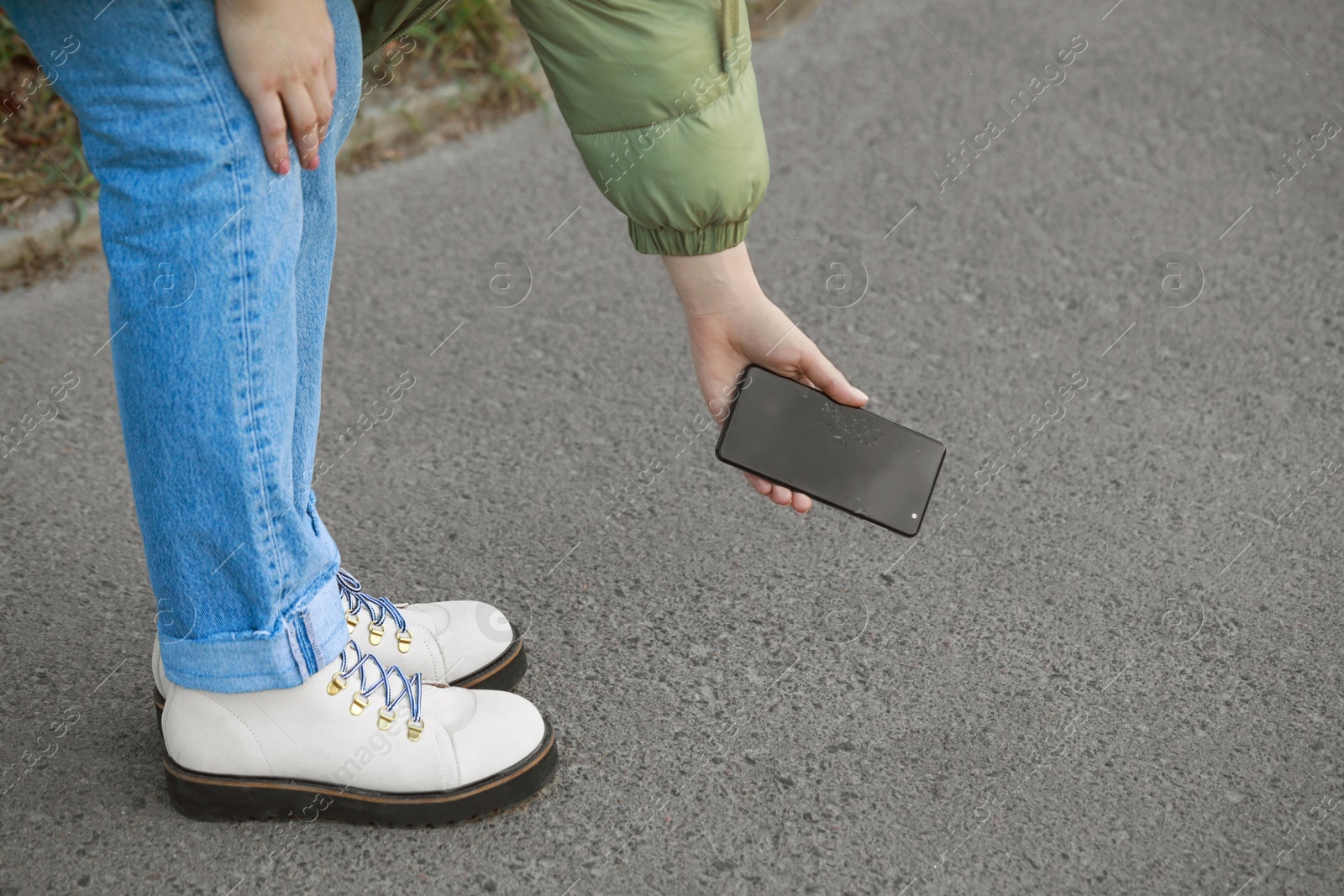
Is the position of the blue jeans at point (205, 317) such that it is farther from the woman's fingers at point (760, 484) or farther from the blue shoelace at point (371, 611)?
the woman's fingers at point (760, 484)

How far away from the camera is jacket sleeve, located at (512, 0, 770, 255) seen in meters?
1.40

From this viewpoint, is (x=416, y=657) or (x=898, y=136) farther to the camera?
(x=898, y=136)

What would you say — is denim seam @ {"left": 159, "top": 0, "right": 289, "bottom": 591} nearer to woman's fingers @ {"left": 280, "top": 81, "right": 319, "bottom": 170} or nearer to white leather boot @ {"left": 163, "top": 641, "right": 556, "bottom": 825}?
woman's fingers @ {"left": 280, "top": 81, "right": 319, "bottom": 170}

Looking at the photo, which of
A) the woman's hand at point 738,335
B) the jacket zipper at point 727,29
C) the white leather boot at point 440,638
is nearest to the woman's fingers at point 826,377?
the woman's hand at point 738,335

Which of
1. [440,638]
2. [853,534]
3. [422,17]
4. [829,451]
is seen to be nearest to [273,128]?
[422,17]

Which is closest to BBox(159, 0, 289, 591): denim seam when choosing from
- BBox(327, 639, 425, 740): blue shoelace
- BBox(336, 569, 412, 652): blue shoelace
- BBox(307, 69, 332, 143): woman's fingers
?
BBox(307, 69, 332, 143): woman's fingers

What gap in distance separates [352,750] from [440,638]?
0.28 meters

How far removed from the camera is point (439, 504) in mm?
2318

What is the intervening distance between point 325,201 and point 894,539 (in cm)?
126

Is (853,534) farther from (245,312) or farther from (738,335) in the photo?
(245,312)

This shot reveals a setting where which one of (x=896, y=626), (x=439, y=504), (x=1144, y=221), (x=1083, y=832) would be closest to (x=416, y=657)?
(x=439, y=504)

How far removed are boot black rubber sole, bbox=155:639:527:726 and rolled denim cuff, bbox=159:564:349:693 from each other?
33 cm

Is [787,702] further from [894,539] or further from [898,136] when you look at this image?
[898,136]

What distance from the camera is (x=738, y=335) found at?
1717 millimetres
